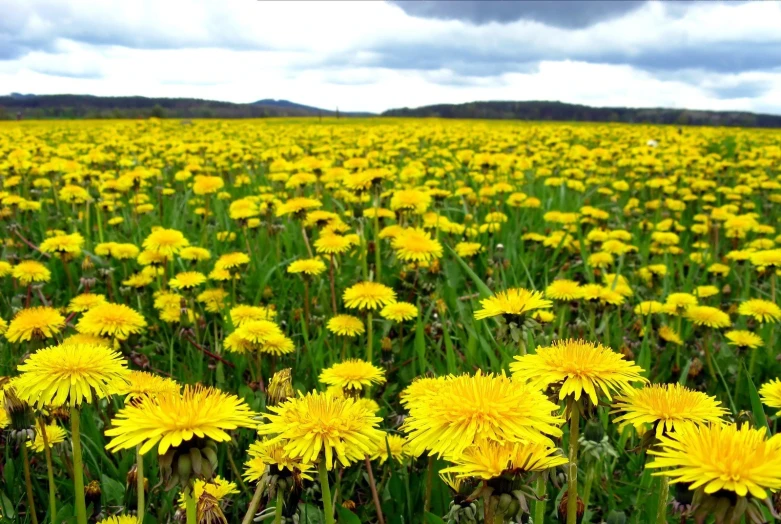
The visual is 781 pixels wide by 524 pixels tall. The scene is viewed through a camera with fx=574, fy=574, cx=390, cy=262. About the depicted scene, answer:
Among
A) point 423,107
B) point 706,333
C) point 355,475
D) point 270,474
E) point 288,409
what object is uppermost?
point 423,107

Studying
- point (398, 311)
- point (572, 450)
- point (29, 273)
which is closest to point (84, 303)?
point (29, 273)

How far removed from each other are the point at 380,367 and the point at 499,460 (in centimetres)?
148

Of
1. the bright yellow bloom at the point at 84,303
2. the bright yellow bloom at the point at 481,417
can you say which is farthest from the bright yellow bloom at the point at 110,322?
the bright yellow bloom at the point at 481,417

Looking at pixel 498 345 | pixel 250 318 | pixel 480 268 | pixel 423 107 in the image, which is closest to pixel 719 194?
pixel 480 268

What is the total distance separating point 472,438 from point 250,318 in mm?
1546

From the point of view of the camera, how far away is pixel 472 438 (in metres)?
0.82

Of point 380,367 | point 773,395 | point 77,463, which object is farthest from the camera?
point 380,367

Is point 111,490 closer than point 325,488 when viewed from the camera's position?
No

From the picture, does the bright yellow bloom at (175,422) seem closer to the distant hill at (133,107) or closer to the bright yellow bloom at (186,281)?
the bright yellow bloom at (186,281)

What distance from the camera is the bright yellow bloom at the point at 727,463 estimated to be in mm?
Result: 680

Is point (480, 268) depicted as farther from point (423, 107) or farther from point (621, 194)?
point (423, 107)

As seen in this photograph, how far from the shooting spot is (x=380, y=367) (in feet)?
7.41

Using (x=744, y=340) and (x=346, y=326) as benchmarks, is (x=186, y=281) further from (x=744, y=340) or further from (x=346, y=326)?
(x=744, y=340)

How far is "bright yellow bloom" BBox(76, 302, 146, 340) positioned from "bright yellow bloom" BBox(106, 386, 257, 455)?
1103 mm
